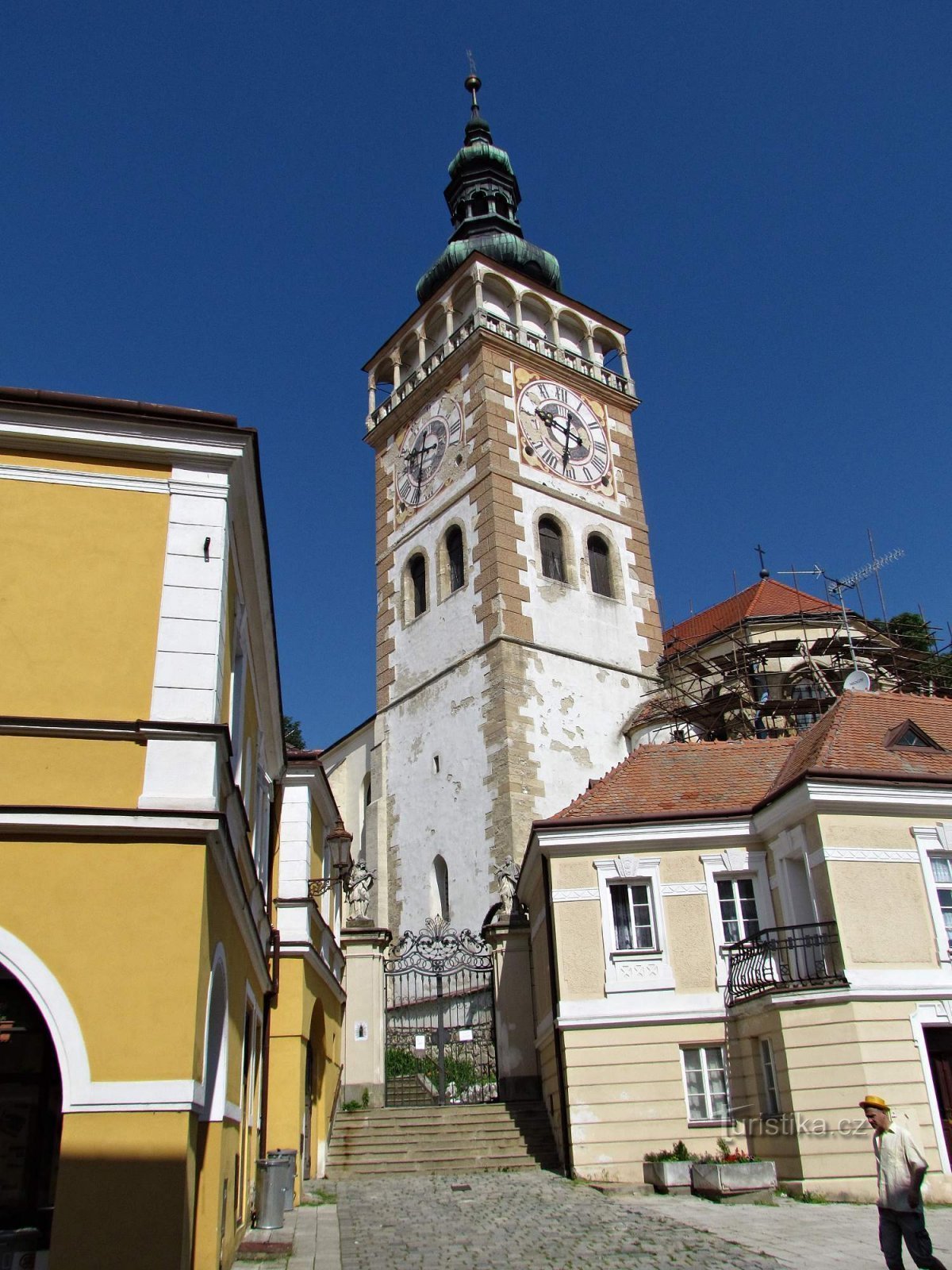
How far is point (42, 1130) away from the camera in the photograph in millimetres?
8102

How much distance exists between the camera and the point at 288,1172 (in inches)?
429

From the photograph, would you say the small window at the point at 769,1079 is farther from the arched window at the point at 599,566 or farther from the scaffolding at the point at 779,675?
the arched window at the point at 599,566

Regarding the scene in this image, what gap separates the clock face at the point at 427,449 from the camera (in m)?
31.1

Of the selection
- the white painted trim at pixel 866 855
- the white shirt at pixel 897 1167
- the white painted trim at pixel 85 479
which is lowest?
the white shirt at pixel 897 1167

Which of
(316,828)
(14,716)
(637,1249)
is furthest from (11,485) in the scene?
(316,828)

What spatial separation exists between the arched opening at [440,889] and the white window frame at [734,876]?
1049 centimetres

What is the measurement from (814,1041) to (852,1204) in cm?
175

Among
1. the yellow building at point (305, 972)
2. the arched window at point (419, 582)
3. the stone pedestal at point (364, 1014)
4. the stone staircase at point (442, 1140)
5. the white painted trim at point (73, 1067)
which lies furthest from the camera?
the arched window at point (419, 582)

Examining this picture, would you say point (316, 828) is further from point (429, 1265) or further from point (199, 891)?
point (199, 891)

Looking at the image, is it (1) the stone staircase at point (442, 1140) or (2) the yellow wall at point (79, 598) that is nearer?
(2) the yellow wall at point (79, 598)

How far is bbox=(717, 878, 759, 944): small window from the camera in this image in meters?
15.8

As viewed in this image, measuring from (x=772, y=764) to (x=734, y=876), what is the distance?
2.74 metres

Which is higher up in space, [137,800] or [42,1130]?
[137,800]

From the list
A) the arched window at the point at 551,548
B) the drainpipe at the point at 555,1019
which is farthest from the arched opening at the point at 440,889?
the drainpipe at the point at 555,1019
